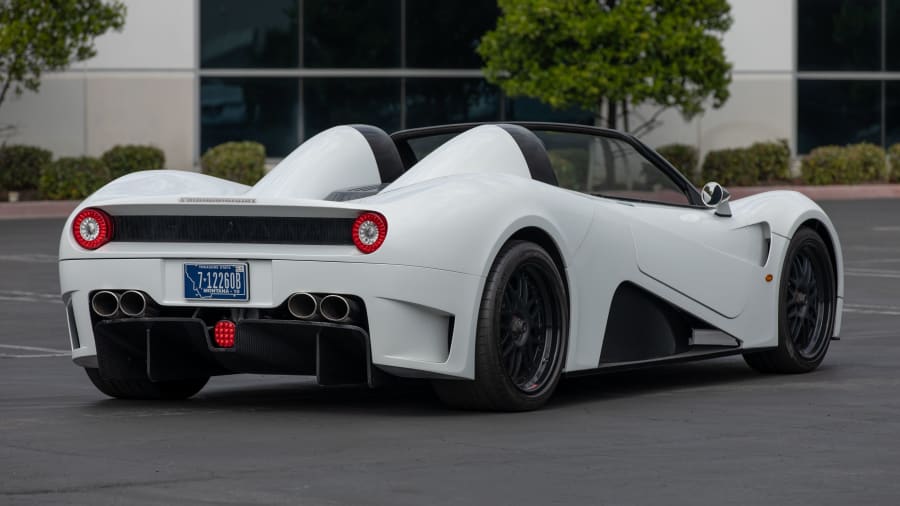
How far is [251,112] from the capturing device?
111 ft

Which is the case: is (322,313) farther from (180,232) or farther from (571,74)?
(571,74)

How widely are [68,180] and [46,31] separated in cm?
244

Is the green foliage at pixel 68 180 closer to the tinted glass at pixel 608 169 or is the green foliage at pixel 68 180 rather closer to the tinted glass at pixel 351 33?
the tinted glass at pixel 351 33

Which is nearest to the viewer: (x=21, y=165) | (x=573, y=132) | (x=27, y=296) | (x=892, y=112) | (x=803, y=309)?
(x=573, y=132)

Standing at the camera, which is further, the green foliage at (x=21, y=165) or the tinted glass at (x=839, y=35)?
the tinted glass at (x=839, y=35)

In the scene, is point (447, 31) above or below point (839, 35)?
below

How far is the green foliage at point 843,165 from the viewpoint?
3412 centimetres

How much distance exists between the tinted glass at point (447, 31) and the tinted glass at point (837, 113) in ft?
21.6

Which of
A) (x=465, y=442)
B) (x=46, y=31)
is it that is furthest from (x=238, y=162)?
(x=465, y=442)

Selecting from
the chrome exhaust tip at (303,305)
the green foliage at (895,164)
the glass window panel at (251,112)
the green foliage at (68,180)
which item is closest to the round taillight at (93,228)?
the chrome exhaust tip at (303,305)

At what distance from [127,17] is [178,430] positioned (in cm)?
2640

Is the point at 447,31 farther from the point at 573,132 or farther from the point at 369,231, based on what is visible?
the point at 369,231

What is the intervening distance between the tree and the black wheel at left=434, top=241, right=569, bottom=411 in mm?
23218

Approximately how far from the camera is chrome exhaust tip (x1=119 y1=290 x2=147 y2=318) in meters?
7.73
